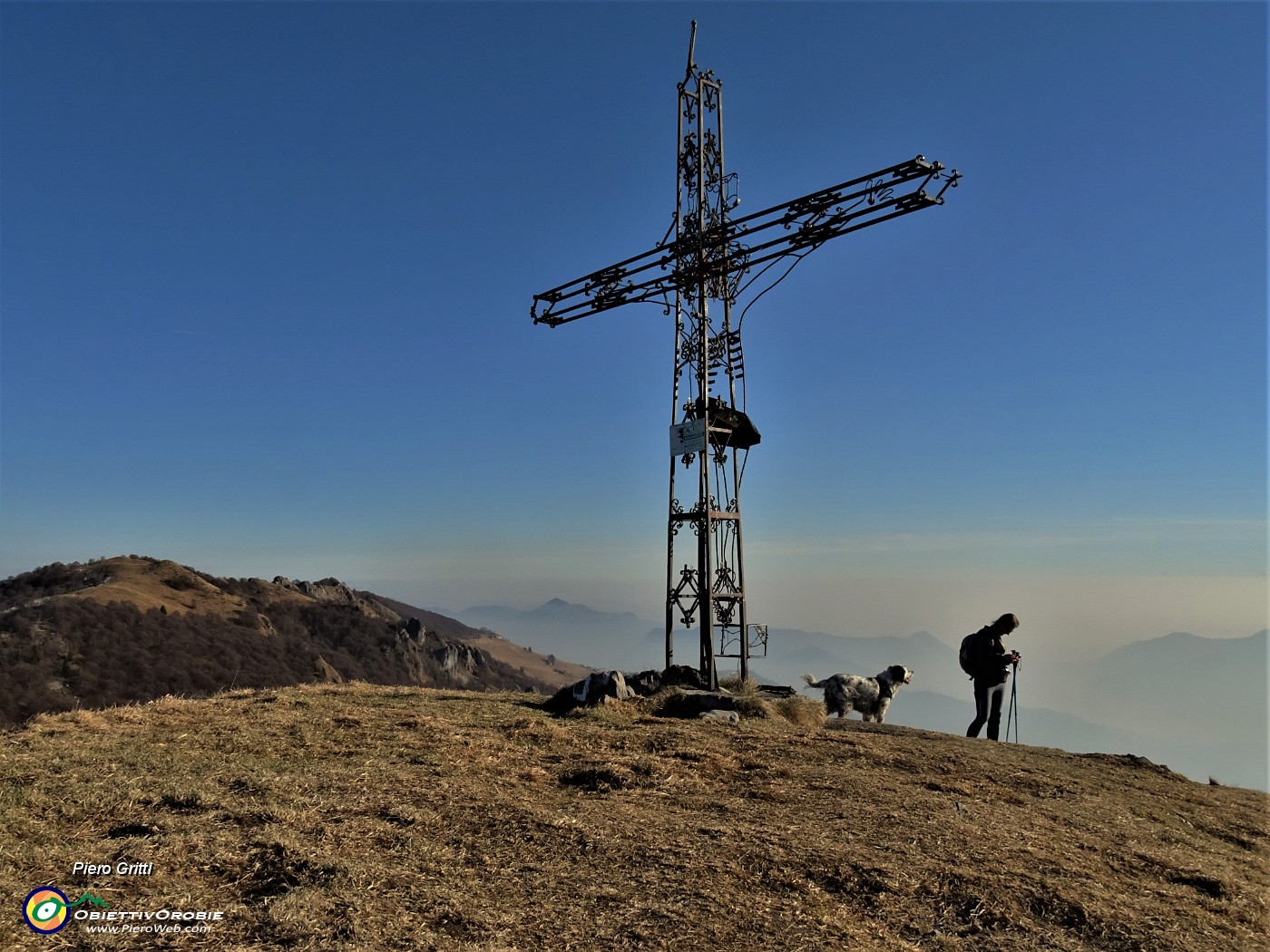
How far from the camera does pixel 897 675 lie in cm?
1567

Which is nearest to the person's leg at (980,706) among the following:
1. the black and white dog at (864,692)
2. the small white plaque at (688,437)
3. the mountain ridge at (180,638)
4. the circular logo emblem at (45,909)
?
the black and white dog at (864,692)

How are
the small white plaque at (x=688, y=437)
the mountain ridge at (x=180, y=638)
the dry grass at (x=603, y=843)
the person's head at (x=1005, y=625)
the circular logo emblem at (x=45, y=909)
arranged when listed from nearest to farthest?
the circular logo emblem at (x=45, y=909)
the dry grass at (x=603, y=843)
the person's head at (x=1005, y=625)
the small white plaque at (x=688, y=437)
the mountain ridge at (x=180, y=638)

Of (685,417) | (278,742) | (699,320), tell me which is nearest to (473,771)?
(278,742)

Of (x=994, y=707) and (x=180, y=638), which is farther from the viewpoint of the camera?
(x=180, y=638)

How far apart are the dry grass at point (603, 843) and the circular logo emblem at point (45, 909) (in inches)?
3.7

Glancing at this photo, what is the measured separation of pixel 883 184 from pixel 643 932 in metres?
11.6

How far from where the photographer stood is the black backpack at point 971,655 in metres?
12.4

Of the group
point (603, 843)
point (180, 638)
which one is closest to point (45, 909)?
point (603, 843)

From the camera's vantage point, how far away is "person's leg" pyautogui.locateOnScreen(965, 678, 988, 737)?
488 inches

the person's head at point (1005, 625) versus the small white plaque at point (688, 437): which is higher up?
the small white plaque at point (688, 437)

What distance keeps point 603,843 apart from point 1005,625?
914 centimetres

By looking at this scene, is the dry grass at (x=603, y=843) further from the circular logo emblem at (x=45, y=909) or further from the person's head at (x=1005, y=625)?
the person's head at (x=1005, y=625)

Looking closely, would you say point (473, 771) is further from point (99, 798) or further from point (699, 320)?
point (699, 320)

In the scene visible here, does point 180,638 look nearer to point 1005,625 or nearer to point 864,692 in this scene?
point 864,692
